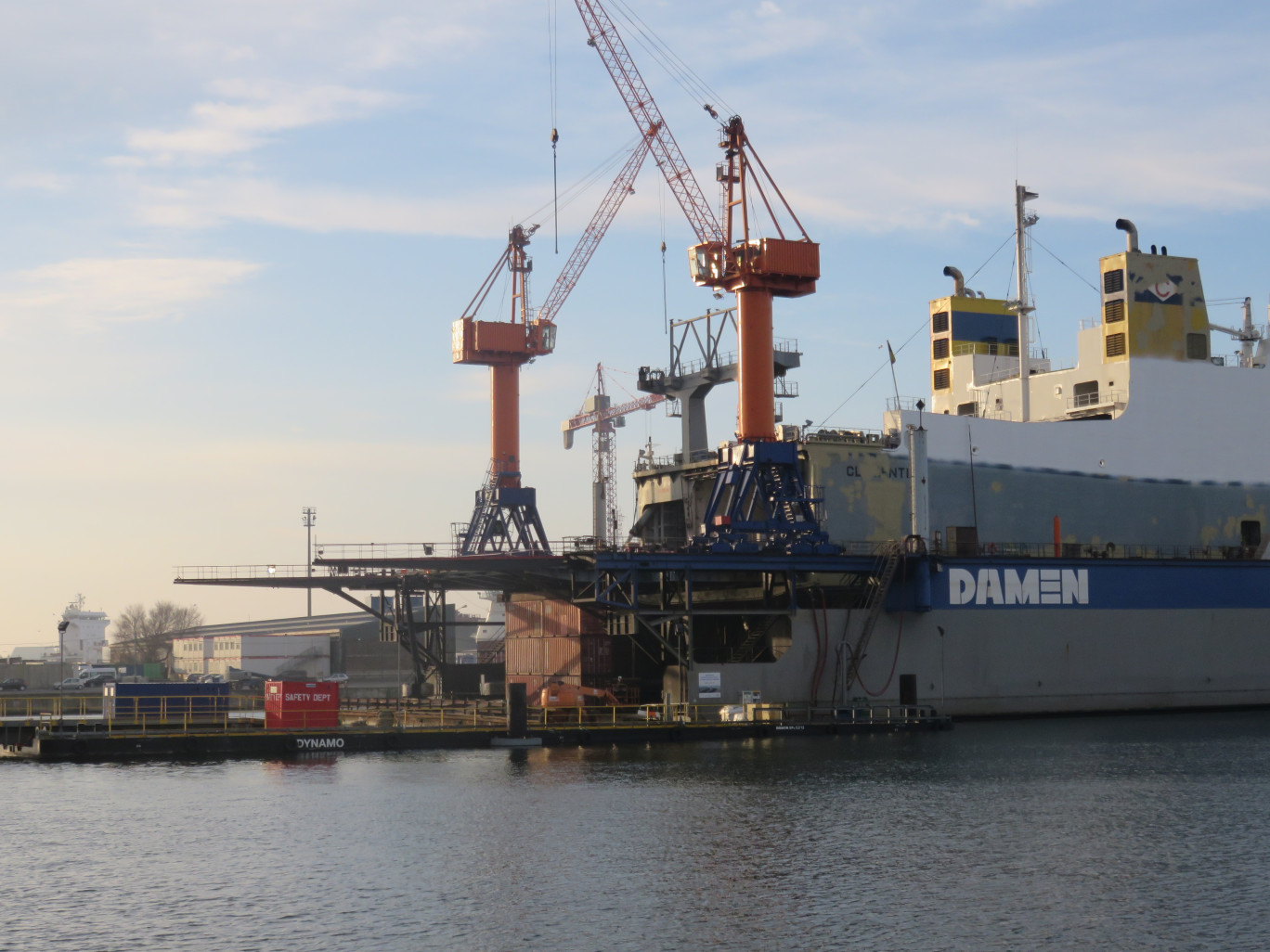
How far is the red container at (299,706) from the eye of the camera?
60.1 metres

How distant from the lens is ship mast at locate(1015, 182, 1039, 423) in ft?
267

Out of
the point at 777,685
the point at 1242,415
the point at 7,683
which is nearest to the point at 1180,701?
the point at 1242,415

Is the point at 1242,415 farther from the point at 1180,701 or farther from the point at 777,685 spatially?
the point at 777,685

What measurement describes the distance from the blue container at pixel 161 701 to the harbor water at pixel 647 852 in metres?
6.84

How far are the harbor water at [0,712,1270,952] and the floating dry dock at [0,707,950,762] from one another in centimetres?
76

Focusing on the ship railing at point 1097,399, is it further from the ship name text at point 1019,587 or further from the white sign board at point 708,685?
the white sign board at point 708,685

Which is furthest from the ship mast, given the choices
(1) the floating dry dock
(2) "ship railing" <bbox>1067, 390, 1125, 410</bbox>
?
(1) the floating dry dock

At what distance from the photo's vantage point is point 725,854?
3853 centimetres

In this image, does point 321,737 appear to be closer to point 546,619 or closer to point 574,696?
point 574,696

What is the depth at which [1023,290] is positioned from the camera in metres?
82.2

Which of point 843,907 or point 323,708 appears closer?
point 843,907

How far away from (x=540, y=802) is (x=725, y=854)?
959 centimetres

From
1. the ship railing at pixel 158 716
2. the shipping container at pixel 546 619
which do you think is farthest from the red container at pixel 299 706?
the shipping container at pixel 546 619

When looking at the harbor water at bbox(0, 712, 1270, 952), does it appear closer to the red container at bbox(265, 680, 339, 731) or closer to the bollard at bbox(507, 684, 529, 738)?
the bollard at bbox(507, 684, 529, 738)
